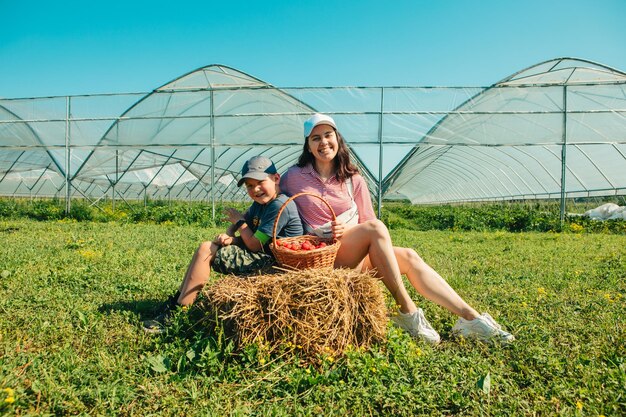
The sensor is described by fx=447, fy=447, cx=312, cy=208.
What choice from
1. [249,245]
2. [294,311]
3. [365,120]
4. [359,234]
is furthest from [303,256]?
[365,120]

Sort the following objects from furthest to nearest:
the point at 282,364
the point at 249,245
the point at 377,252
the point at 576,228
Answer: the point at 576,228 < the point at 249,245 < the point at 377,252 < the point at 282,364

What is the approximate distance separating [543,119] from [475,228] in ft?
13.1

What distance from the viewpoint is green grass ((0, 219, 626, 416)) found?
6.87ft

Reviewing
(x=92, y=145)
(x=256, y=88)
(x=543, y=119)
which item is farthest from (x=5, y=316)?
(x=543, y=119)

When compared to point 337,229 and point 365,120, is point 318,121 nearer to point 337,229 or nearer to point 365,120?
point 337,229

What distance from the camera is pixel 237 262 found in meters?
3.07

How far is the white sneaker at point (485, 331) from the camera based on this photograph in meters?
2.91

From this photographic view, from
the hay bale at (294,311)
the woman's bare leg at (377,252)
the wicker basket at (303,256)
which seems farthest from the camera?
the woman's bare leg at (377,252)

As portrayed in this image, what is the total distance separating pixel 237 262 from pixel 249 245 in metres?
0.15

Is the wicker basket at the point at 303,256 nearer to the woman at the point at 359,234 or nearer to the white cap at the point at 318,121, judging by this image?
the woman at the point at 359,234

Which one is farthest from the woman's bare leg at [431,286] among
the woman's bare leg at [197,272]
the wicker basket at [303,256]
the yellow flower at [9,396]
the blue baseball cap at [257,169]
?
the yellow flower at [9,396]

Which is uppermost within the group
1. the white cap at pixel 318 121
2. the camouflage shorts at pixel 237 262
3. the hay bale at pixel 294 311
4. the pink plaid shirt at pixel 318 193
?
the white cap at pixel 318 121

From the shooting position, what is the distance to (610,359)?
2590 millimetres

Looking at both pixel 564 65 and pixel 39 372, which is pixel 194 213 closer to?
pixel 39 372
